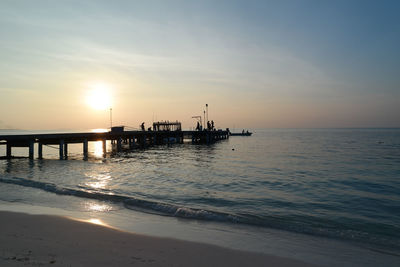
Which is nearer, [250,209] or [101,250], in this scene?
[101,250]

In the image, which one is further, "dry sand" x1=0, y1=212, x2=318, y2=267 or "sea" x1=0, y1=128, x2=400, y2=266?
"sea" x1=0, y1=128, x2=400, y2=266

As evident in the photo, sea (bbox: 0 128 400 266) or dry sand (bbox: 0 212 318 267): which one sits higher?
dry sand (bbox: 0 212 318 267)

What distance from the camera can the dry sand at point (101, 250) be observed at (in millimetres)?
5074

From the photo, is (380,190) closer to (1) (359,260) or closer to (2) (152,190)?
(1) (359,260)

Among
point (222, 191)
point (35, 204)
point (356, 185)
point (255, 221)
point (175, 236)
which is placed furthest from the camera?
point (356, 185)

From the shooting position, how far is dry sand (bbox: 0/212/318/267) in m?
5.07

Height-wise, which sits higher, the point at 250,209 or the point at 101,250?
the point at 101,250

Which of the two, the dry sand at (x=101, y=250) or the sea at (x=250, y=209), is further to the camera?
the sea at (x=250, y=209)

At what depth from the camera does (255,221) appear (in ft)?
29.3

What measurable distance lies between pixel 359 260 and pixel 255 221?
3524mm

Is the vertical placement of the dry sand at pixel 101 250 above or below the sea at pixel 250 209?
above

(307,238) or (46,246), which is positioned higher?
(46,246)

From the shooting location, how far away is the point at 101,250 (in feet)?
18.9

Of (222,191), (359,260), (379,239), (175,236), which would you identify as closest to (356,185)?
(222,191)
